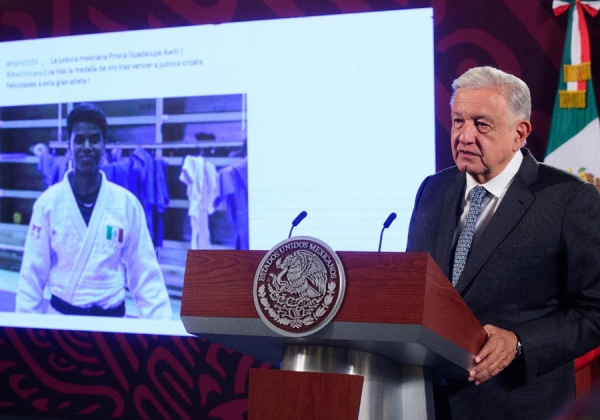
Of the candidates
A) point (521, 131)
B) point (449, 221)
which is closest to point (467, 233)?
point (449, 221)

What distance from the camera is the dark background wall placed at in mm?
4020

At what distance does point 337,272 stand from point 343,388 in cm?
21

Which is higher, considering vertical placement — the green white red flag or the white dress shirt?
the green white red flag

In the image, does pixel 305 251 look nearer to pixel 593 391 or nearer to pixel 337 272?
pixel 337 272

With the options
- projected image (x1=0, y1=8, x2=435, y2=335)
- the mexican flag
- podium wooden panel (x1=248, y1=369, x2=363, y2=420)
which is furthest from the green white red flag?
podium wooden panel (x1=248, y1=369, x2=363, y2=420)

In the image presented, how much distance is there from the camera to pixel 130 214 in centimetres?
456

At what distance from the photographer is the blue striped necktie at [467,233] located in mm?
1751

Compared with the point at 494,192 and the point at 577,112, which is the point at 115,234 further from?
the point at 494,192

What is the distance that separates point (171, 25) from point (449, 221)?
10.5 ft

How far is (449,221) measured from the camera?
1.86 m

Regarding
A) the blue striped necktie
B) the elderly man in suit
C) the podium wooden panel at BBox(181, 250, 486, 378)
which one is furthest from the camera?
the blue striped necktie

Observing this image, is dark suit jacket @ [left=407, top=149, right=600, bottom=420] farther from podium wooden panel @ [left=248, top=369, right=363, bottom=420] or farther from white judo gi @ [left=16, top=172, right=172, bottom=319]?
white judo gi @ [left=16, top=172, right=172, bottom=319]

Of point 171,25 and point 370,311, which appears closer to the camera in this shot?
point 370,311

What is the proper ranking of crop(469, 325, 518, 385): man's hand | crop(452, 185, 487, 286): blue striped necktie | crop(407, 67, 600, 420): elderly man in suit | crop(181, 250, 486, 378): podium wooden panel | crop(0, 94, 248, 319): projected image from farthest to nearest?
crop(0, 94, 248, 319): projected image, crop(452, 185, 487, 286): blue striped necktie, crop(407, 67, 600, 420): elderly man in suit, crop(469, 325, 518, 385): man's hand, crop(181, 250, 486, 378): podium wooden panel
